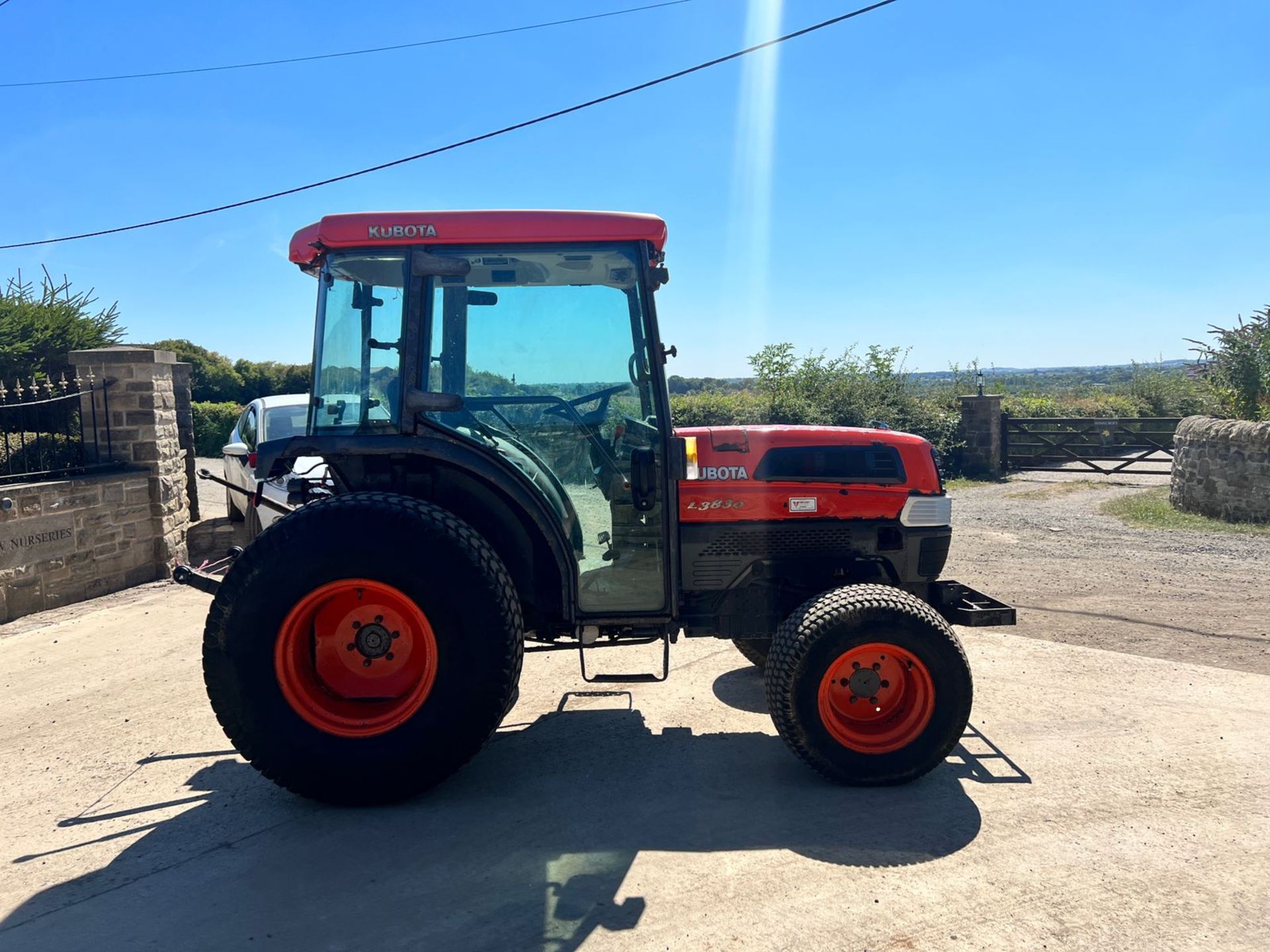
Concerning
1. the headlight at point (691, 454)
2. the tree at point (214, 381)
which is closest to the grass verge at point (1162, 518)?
the headlight at point (691, 454)

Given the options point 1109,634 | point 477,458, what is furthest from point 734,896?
point 1109,634

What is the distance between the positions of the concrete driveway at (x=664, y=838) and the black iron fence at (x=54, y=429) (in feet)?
11.0

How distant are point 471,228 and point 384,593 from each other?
5.16ft

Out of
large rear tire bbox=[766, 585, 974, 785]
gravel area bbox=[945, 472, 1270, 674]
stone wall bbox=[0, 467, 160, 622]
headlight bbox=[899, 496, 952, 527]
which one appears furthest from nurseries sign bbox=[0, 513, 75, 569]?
gravel area bbox=[945, 472, 1270, 674]

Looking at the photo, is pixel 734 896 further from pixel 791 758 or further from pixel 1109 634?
pixel 1109 634

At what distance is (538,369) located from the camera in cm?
386

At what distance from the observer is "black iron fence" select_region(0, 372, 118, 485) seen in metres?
7.34

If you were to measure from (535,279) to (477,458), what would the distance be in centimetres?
85

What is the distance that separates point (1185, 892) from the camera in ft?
9.45

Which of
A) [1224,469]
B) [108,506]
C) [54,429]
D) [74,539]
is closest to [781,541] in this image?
[74,539]

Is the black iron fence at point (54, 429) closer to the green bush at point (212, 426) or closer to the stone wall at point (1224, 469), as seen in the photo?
the stone wall at point (1224, 469)

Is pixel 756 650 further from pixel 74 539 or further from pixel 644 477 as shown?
pixel 74 539

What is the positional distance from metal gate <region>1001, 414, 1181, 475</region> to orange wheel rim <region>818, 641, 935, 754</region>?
48.3 ft

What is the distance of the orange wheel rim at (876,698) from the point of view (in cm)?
371
